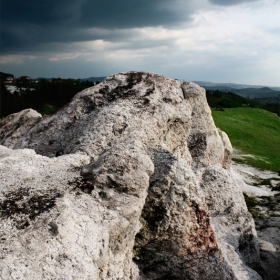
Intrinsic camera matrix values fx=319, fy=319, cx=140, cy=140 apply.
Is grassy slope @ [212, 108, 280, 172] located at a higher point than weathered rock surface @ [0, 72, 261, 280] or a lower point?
lower

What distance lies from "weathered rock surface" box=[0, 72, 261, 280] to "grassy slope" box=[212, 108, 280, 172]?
16.8 metres

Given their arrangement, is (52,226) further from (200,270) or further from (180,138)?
(180,138)

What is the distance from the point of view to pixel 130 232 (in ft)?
20.9

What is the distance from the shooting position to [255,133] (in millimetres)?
40375

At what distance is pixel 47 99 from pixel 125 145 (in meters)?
56.5

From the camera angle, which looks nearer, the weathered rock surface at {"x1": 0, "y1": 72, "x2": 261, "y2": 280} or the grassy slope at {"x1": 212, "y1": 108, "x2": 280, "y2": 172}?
the weathered rock surface at {"x1": 0, "y1": 72, "x2": 261, "y2": 280}

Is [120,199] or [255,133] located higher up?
[120,199]

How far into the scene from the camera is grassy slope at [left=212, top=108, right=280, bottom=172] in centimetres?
2893

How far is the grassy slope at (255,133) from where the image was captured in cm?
2893

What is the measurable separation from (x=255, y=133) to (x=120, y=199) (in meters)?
37.3

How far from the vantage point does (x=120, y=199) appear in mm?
6344

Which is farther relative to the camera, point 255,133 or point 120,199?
point 255,133

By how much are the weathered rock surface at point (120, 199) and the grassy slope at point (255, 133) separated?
16.8 m

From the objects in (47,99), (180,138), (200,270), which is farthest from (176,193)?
(47,99)
